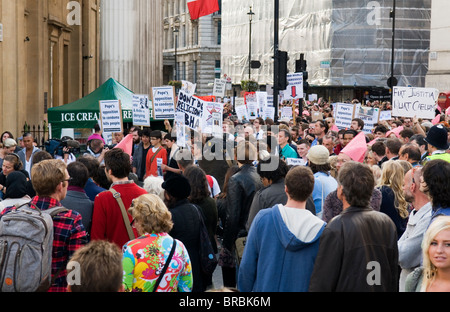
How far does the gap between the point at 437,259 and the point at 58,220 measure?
2501mm

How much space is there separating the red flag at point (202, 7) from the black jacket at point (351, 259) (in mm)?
22538

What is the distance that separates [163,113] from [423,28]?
33.9m

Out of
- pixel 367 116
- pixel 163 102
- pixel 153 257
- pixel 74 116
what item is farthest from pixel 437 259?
pixel 74 116

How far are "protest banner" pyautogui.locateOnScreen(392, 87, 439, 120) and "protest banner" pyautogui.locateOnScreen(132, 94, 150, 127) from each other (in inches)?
190

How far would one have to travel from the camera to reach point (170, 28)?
316 ft

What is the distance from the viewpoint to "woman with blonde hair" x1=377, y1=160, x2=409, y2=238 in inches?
277

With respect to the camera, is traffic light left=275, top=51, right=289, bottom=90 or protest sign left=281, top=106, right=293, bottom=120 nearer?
traffic light left=275, top=51, right=289, bottom=90

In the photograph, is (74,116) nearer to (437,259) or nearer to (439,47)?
(437,259)

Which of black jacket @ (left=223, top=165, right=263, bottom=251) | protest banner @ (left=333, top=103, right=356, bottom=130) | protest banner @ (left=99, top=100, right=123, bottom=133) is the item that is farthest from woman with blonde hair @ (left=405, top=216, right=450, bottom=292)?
protest banner @ (left=333, top=103, right=356, bottom=130)

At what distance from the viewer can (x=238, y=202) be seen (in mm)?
8188

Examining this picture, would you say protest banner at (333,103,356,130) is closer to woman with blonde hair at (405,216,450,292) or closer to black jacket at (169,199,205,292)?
black jacket at (169,199,205,292)

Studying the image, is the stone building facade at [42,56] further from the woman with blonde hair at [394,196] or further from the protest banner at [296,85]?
the woman with blonde hair at [394,196]

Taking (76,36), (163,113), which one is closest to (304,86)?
(163,113)

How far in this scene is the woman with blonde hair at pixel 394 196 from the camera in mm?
7031
